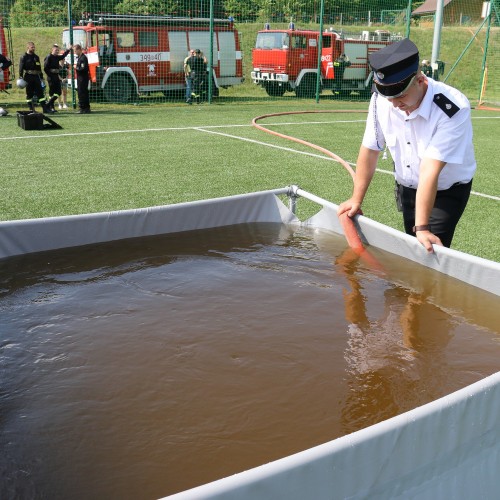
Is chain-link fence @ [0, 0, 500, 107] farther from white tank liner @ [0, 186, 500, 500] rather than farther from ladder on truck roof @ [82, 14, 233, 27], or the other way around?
white tank liner @ [0, 186, 500, 500]

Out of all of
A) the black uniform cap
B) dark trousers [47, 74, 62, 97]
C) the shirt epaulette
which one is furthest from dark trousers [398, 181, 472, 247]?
dark trousers [47, 74, 62, 97]

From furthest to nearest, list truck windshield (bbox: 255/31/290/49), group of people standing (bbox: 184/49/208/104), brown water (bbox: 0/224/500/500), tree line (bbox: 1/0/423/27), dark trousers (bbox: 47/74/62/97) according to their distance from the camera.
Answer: truck windshield (bbox: 255/31/290/49)
tree line (bbox: 1/0/423/27)
group of people standing (bbox: 184/49/208/104)
dark trousers (bbox: 47/74/62/97)
brown water (bbox: 0/224/500/500)

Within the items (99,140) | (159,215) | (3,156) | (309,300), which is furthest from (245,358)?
(99,140)

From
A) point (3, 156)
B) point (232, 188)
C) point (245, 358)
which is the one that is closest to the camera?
point (245, 358)

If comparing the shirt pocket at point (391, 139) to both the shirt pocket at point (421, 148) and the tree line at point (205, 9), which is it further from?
the tree line at point (205, 9)

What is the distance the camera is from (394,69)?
312 cm

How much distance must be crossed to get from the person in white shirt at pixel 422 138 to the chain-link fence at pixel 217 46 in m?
13.2

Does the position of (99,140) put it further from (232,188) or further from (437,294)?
(437,294)

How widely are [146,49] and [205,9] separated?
273 cm

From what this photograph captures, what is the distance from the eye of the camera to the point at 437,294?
11.8ft

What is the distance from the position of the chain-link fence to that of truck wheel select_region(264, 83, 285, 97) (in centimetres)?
4

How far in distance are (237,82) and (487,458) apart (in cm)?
1950

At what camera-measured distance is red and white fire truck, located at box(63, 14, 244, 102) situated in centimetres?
1806

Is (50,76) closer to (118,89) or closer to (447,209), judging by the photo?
(118,89)
